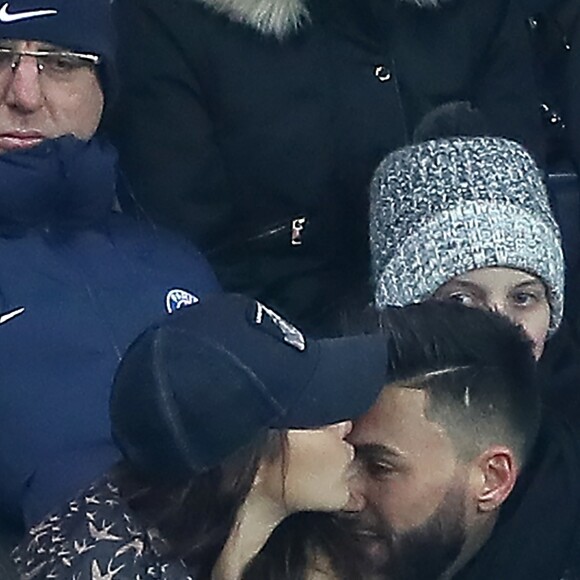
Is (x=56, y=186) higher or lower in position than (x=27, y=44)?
lower

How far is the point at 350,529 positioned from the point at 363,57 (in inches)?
29.3

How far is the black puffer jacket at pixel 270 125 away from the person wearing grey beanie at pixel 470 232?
9 cm

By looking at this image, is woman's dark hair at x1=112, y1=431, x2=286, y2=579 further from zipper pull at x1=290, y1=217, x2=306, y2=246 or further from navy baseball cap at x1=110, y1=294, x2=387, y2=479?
zipper pull at x1=290, y1=217, x2=306, y2=246

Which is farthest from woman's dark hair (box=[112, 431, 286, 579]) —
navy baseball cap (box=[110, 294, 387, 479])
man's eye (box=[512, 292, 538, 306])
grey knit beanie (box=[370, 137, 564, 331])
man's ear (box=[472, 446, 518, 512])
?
man's eye (box=[512, 292, 538, 306])

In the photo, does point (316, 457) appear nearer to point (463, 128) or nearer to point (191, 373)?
point (191, 373)

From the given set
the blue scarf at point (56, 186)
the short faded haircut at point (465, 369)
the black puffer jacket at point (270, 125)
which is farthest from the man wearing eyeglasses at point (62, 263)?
the short faded haircut at point (465, 369)

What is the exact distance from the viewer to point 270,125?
7.57ft

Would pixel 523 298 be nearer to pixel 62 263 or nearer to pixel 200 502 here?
pixel 62 263

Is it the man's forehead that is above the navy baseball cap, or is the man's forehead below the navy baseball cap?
above

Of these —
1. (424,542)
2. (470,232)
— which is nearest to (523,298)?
(470,232)

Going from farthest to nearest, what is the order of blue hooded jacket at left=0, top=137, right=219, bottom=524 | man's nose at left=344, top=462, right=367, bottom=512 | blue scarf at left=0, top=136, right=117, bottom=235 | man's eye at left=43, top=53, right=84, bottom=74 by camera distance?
man's eye at left=43, top=53, right=84, bottom=74 → blue scarf at left=0, top=136, right=117, bottom=235 → blue hooded jacket at left=0, top=137, right=219, bottom=524 → man's nose at left=344, top=462, right=367, bottom=512

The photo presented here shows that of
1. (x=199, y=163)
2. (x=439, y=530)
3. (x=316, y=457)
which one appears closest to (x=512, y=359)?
(x=439, y=530)

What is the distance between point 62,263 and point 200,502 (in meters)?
0.56

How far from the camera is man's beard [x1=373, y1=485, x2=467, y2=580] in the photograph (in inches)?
71.7
